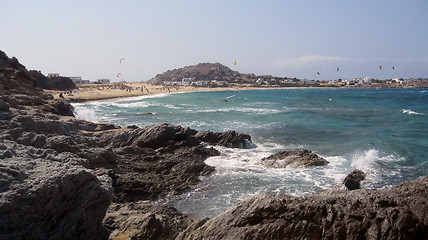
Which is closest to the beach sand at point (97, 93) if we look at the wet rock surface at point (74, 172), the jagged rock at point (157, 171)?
the wet rock surface at point (74, 172)

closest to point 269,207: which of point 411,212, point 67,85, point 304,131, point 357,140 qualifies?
point 411,212

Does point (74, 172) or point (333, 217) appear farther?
point (74, 172)

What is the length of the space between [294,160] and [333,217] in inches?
450

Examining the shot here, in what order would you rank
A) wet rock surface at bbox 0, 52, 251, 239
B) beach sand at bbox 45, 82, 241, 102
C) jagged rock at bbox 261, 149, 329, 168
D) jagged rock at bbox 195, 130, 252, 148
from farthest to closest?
beach sand at bbox 45, 82, 241, 102 → jagged rock at bbox 195, 130, 252, 148 → jagged rock at bbox 261, 149, 329, 168 → wet rock surface at bbox 0, 52, 251, 239

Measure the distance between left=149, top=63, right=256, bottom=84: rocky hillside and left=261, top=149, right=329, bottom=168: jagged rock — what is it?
147 m

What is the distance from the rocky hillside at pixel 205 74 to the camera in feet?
557

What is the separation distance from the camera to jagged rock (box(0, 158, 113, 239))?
495 cm

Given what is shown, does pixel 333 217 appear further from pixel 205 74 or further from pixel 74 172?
pixel 205 74

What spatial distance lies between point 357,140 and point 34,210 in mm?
21627

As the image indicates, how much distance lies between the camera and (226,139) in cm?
2002

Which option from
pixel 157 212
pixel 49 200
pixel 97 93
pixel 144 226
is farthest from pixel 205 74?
pixel 49 200

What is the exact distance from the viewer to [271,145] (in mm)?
21094

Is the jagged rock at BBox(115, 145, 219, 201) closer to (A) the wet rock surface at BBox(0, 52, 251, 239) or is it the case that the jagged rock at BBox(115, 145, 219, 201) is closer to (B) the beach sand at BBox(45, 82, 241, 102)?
(A) the wet rock surface at BBox(0, 52, 251, 239)

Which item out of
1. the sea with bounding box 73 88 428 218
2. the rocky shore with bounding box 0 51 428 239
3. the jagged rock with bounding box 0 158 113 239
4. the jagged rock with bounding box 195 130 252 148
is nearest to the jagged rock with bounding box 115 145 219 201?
the sea with bounding box 73 88 428 218
